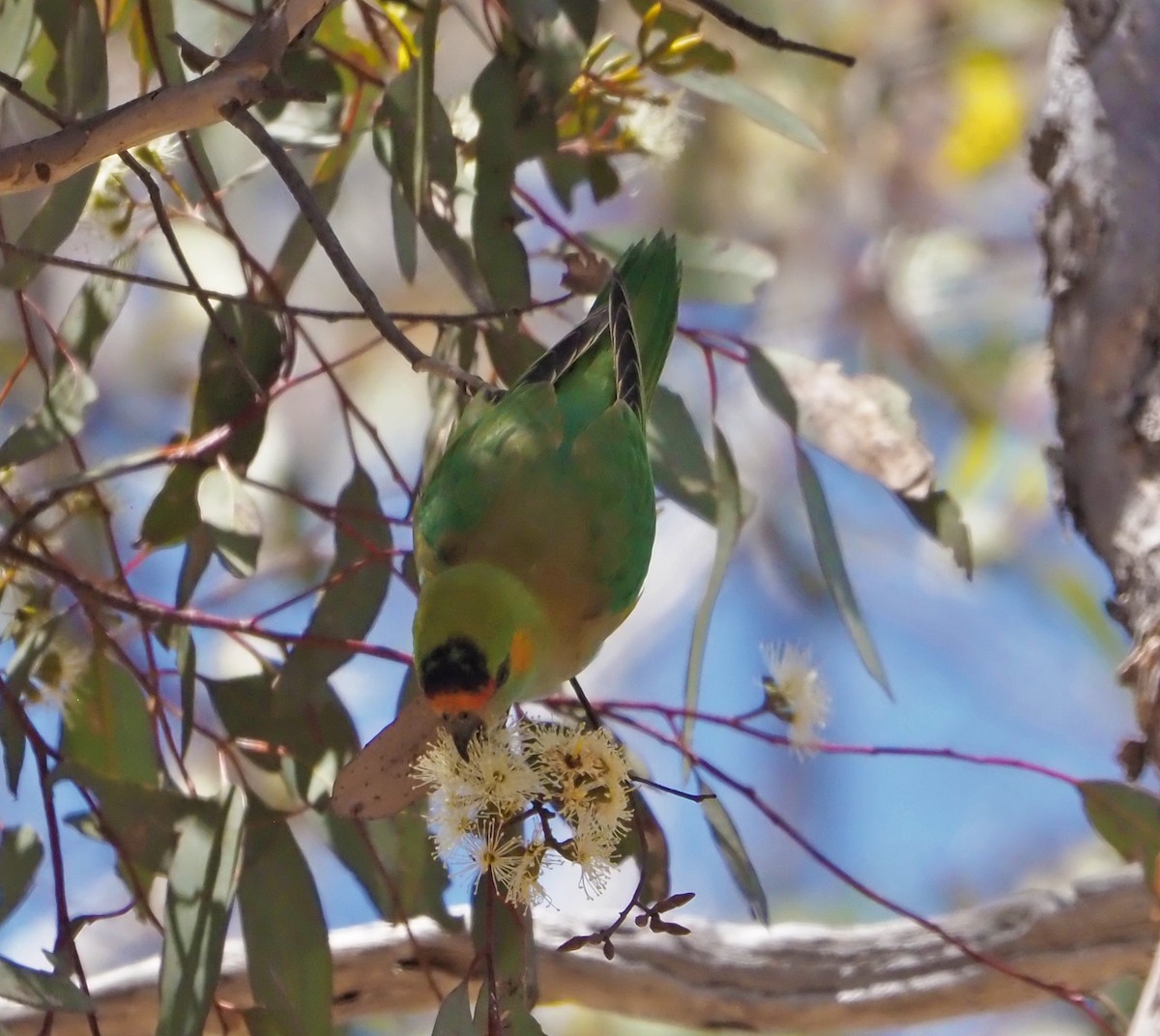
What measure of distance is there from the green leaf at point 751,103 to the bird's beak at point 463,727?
79 cm

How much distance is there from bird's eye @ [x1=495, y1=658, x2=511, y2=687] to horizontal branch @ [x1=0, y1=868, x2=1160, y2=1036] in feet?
1.40

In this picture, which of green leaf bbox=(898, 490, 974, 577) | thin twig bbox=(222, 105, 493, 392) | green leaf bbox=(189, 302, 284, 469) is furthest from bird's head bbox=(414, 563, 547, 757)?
green leaf bbox=(898, 490, 974, 577)

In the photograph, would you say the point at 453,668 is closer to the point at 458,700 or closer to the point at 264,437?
the point at 458,700

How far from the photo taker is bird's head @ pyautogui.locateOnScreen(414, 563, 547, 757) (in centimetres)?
130

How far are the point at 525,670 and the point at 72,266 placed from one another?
589 millimetres

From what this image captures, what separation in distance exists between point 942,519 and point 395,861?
0.72 metres

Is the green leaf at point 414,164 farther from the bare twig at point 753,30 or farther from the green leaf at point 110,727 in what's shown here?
the green leaf at point 110,727

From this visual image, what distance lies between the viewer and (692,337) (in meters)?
1.63

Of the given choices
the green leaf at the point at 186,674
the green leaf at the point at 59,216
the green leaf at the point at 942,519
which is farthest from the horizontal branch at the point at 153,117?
the green leaf at the point at 942,519

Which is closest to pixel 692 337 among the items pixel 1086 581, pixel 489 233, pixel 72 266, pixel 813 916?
pixel 489 233

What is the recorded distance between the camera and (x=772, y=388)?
5.40 feet

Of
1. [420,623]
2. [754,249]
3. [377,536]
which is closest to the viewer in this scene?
[420,623]

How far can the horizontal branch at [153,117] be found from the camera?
107 cm

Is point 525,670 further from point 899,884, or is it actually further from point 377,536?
point 899,884
